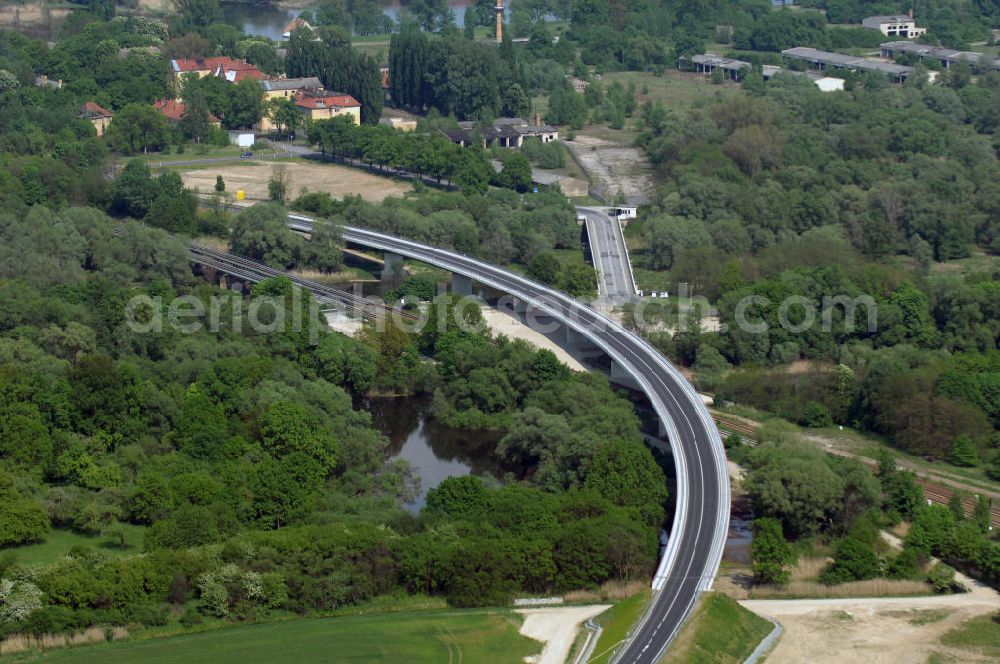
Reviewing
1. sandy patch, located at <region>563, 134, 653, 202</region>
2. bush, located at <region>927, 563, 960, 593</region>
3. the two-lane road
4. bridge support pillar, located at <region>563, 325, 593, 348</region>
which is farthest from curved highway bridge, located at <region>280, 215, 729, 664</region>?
sandy patch, located at <region>563, 134, 653, 202</region>

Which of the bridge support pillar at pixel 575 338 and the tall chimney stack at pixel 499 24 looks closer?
the bridge support pillar at pixel 575 338

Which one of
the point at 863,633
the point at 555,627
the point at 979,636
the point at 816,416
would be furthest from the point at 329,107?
the point at 979,636

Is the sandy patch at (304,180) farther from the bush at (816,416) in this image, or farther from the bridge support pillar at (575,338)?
the bush at (816,416)

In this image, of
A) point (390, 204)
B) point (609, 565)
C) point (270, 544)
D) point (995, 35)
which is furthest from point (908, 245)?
point (995, 35)

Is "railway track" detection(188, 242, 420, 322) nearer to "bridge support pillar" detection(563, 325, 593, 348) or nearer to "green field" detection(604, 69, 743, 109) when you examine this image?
"bridge support pillar" detection(563, 325, 593, 348)

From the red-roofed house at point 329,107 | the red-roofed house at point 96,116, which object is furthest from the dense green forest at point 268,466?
the red-roofed house at point 329,107

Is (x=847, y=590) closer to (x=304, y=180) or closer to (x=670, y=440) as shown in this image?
(x=670, y=440)

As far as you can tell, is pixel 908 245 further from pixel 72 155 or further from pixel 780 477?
pixel 72 155
